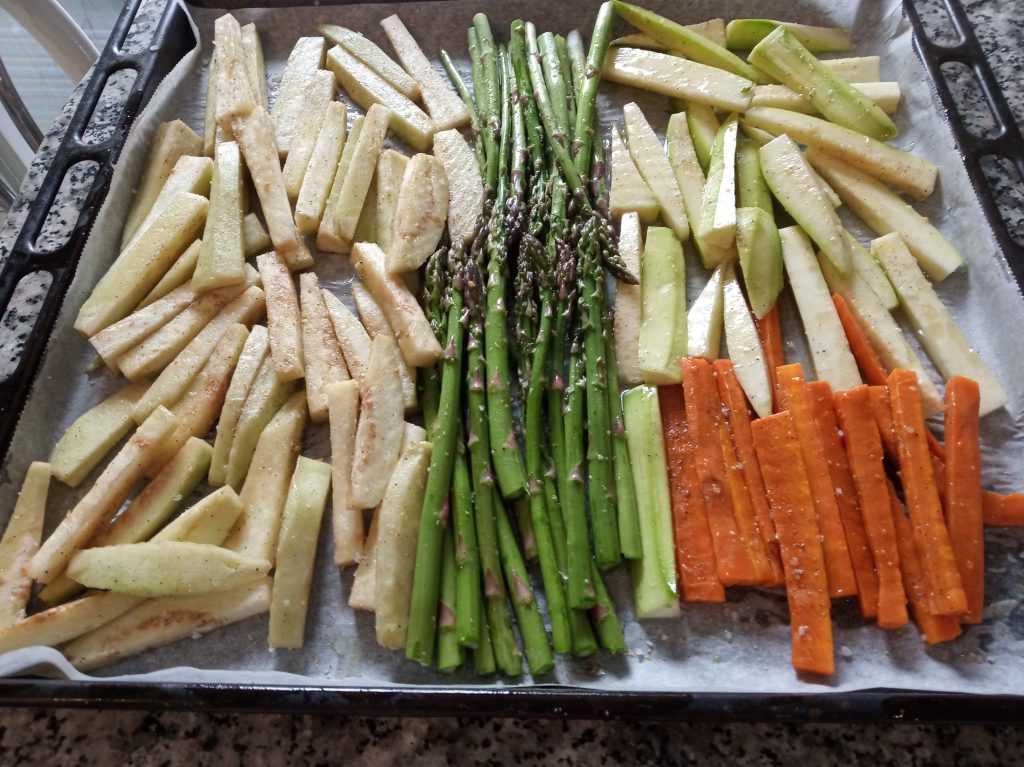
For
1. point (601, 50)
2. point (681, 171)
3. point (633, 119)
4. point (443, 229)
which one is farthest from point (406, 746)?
point (601, 50)

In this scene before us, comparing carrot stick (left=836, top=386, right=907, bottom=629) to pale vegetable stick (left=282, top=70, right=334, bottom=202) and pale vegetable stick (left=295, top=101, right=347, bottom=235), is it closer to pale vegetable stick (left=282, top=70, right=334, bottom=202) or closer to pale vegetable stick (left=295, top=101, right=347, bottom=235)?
pale vegetable stick (left=295, top=101, right=347, bottom=235)

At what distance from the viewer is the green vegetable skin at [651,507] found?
81.4 inches

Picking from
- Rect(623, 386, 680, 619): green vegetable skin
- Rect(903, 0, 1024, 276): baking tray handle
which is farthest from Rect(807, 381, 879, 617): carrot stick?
Rect(903, 0, 1024, 276): baking tray handle

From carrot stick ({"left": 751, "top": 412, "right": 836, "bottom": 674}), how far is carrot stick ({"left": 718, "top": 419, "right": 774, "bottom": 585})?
0.19ft

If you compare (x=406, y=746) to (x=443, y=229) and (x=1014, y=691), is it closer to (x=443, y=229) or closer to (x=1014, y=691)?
(x=1014, y=691)

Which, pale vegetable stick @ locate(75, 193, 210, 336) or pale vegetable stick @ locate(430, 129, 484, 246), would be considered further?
pale vegetable stick @ locate(430, 129, 484, 246)

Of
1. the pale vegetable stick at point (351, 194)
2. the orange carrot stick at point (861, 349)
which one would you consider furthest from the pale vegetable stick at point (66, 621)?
the orange carrot stick at point (861, 349)

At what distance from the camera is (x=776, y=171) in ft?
9.28

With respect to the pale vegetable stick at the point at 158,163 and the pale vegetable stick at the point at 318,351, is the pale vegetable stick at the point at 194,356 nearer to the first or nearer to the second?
the pale vegetable stick at the point at 318,351

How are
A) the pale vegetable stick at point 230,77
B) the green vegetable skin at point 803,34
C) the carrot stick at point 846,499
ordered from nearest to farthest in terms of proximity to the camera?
the carrot stick at point 846,499 < the pale vegetable stick at point 230,77 < the green vegetable skin at point 803,34

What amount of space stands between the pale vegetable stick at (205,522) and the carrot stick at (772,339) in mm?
1741

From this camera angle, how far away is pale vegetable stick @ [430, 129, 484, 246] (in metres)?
2.81

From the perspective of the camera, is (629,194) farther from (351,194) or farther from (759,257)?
(351,194)

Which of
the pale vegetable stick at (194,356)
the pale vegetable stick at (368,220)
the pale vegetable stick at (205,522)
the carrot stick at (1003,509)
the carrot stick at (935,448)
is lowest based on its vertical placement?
the pale vegetable stick at (205,522)
